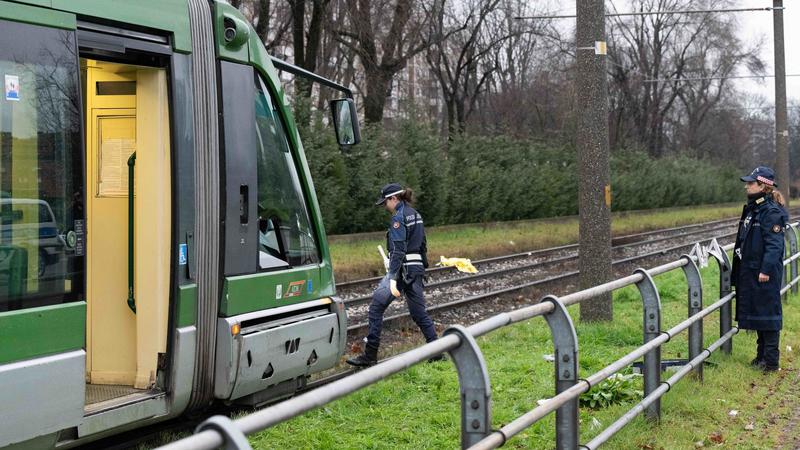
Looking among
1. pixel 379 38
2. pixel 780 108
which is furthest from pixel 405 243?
pixel 379 38

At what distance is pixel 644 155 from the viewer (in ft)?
168

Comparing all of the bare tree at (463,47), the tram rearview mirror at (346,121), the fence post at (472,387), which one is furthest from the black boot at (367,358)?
the bare tree at (463,47)

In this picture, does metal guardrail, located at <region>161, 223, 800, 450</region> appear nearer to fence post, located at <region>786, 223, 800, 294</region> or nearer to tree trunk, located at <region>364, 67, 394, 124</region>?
fence post, located at <region>786, 223, 800, 294</region>

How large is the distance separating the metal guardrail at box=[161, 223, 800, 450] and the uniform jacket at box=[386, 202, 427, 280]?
2547 mm

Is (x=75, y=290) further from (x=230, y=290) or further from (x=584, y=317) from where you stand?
(x=584, y=317)

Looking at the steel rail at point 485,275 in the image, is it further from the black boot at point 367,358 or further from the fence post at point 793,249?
the fence post at point 793,249

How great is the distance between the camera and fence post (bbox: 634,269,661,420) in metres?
6.18

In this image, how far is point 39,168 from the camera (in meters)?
5.00

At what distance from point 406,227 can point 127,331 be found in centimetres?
344

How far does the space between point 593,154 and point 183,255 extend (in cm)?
607

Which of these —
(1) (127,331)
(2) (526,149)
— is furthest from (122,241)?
(2) (526,149)

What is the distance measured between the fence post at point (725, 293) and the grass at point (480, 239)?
998 centimetres

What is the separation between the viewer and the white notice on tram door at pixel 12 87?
4.87 meters

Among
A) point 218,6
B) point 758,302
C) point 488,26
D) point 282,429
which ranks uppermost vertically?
point 488,26
